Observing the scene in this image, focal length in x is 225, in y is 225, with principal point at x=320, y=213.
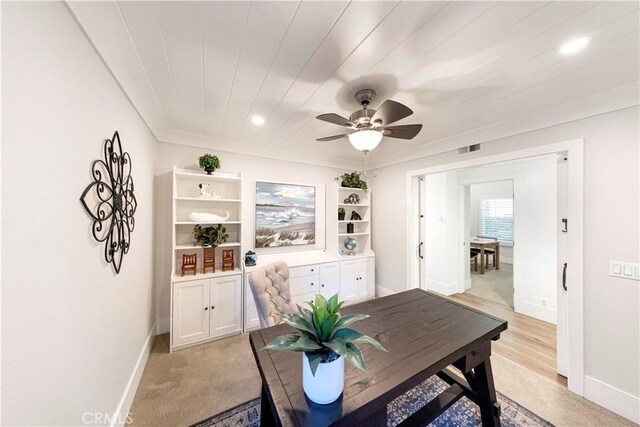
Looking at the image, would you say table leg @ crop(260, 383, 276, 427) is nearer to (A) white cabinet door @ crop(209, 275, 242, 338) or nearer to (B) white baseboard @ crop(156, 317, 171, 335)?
(A) white cabinet door @ crop(209, 275, 242, 338)

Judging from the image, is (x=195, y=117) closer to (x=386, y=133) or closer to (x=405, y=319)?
(x=386, y=133)

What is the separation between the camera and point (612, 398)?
1.80 meters

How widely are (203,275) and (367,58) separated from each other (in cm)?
268

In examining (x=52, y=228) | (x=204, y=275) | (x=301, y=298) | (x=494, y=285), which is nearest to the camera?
(x=52, y=228)

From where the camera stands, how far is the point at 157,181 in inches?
110

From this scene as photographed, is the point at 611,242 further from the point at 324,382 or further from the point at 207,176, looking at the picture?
the point at 207,176

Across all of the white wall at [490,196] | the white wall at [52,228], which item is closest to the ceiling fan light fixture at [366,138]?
the white wall at [52,228]

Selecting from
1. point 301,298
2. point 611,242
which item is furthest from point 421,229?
point 301,298

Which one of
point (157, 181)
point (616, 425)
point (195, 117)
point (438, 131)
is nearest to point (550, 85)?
point (438, 131)

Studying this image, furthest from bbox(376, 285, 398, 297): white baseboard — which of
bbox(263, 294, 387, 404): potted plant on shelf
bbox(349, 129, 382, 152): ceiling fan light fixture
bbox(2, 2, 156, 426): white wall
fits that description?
bbox(2, 2, 156, 426): white wall

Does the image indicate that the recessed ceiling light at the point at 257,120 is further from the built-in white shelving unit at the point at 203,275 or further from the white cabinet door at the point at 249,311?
the white cabinet door at the point at 249,311

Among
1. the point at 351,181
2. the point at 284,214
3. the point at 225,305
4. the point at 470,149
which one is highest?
the point at 470,149

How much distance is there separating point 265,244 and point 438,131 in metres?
2.79

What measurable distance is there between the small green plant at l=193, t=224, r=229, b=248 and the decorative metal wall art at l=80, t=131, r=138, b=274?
0.94 m
